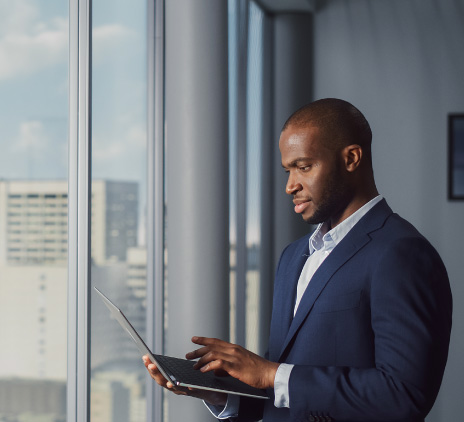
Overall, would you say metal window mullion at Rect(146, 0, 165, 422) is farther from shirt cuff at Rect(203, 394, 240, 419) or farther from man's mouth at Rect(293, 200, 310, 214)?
man's mouth at Rect(293, 200, 310, 214)

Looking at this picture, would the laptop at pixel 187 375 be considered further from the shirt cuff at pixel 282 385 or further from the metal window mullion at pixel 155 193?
the metal window mullion at pixel 155 193

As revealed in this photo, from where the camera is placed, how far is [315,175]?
4.64 feet

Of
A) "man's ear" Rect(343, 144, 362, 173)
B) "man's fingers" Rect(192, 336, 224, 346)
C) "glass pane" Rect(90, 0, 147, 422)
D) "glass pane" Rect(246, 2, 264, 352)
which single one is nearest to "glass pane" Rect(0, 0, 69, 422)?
"glass pane" Rect(90, 0, 147, 422)

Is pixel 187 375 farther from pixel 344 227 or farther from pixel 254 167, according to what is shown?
pixel 254 167

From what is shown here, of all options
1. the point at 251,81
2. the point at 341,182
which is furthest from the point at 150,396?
the point at 251,81

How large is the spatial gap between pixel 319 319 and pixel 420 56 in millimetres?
3467

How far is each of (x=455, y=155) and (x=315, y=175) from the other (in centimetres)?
320

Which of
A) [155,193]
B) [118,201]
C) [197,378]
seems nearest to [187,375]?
[197,378]

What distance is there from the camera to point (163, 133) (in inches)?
Result: 109

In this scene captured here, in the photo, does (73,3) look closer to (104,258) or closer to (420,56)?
Answer: (104,258)

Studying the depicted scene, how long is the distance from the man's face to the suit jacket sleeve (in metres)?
0.19

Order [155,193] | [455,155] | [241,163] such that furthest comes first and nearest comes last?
1. [455,155]
2. [241,163]
3. [155,193]

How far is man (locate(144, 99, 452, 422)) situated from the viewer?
4.02 feet

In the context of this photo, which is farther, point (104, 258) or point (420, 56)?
point (420, 56)
